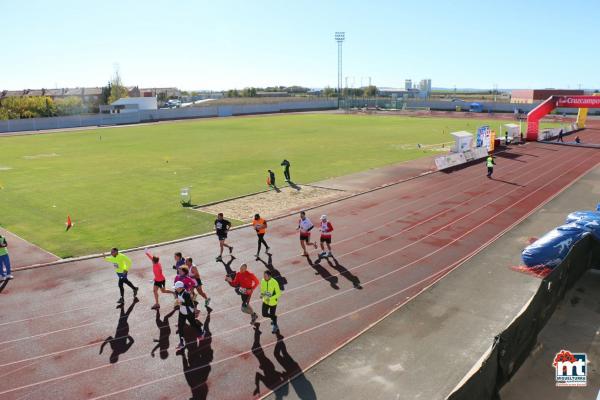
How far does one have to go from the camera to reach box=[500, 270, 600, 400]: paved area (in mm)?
8758

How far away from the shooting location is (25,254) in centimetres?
1675

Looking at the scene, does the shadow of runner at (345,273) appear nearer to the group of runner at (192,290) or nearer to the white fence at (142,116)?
the group of runner at (192,290)

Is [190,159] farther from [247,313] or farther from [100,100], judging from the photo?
[100,100]

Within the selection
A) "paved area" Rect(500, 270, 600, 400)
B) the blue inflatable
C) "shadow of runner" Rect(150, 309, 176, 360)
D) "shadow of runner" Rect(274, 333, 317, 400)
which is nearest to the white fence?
"shadow of runner" Rect(150, 309, 176, 360)

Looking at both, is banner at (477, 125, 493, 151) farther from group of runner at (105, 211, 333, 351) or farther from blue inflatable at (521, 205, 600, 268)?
group of runner at (105, 211, 333, 351)

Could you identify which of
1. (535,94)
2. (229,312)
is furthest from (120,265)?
(535,94)

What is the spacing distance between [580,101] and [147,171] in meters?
39.7

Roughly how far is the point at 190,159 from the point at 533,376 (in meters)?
32.3

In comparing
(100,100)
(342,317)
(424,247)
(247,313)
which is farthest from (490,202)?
(100,100)

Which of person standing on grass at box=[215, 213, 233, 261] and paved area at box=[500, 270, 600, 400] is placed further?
person standing on grass at box=[215, 213, 233, 261]

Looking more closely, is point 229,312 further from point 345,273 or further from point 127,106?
point 127,106

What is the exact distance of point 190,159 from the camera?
37.8 meters

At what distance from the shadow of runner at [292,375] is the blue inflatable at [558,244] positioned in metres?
8.55

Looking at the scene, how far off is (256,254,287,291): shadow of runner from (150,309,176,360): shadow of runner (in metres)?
3.20
